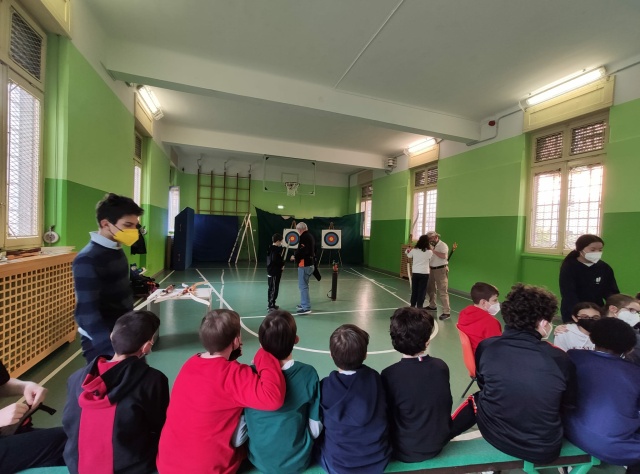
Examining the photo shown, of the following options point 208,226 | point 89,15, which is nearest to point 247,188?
point 208,226

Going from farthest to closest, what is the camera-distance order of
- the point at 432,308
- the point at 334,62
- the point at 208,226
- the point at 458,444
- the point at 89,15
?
1. the point at 208,226
2. the point at 432,308
3. the point at 334,62
4. the point at 89,15
5. the point at 458,444

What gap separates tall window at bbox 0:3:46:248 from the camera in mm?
2193

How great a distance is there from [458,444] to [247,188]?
958cm

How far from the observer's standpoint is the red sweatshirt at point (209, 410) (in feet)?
3.06

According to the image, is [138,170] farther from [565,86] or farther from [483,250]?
[565,86]

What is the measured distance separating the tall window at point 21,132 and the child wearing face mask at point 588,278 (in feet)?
14.1

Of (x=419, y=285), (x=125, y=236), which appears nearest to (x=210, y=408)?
(x=125, y=236)

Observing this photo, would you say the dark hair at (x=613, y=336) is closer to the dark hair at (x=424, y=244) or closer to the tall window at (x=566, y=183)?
the dark hair at (x=424, y=244)

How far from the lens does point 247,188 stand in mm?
9961

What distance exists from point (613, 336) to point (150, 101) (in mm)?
6316

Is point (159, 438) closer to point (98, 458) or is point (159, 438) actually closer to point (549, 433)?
point (98, 458)

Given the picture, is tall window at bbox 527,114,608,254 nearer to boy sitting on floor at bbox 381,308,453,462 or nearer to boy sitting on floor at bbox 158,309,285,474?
boy sitting on floor at bbox 381,308,453,462

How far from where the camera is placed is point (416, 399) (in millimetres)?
1074

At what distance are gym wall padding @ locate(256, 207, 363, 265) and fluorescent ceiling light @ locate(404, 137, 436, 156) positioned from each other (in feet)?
10.7
